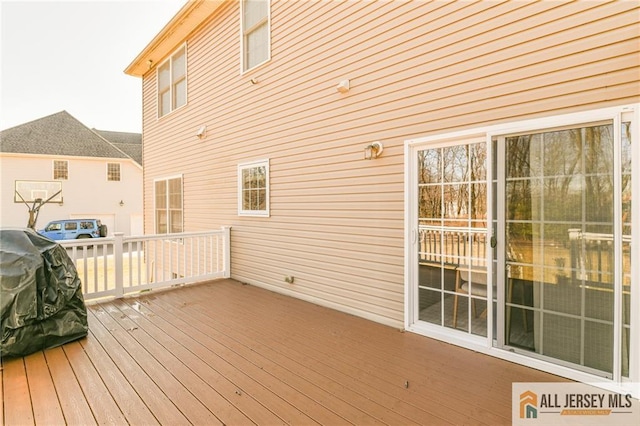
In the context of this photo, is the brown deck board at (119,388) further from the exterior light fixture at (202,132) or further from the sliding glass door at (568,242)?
the exterior light fixture at (202,132)

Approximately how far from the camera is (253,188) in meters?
5.47

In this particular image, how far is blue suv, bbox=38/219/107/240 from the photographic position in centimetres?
1393

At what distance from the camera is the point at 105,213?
673 inches

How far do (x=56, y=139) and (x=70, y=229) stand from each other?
5.81 metres

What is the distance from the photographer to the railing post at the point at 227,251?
592 centimetres

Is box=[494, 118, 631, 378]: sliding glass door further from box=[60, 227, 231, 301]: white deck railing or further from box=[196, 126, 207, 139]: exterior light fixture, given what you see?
box=[196, 126, 207, 139]: exterior light fixture

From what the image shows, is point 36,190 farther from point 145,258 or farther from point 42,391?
point 42,391

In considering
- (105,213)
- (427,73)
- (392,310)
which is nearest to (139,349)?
(392,310)

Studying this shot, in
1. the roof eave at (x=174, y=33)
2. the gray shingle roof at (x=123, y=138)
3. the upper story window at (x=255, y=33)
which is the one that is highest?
the gray shingle roof at (x=123, y=138)

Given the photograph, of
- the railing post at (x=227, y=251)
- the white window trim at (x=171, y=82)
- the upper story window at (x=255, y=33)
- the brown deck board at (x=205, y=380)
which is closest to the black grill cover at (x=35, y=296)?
the brown deck board at (x=205, y=380)

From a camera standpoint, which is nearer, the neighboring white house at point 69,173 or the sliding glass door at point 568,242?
the sliding glass door at point 568,242

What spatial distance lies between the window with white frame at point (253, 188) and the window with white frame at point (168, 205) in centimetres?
279

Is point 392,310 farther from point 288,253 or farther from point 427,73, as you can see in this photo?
point 427,73

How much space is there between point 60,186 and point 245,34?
52.4 feet
